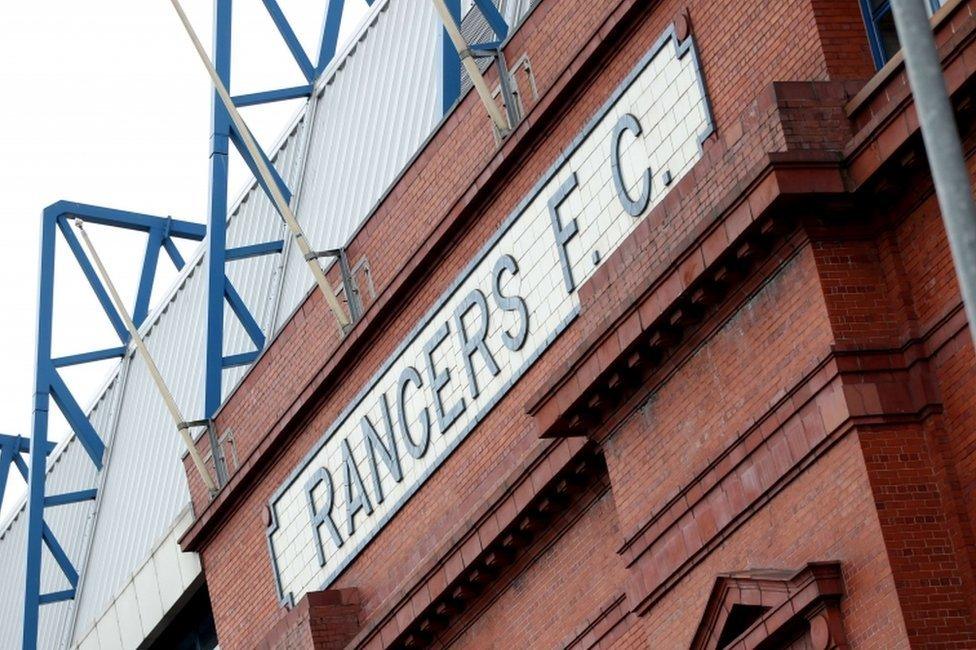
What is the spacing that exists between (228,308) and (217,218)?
6634 mm

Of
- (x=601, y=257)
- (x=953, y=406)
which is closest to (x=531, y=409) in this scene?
(x=601, y=257)

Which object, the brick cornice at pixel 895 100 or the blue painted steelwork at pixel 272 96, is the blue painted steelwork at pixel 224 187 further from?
the brick cornice at pixel 895 100

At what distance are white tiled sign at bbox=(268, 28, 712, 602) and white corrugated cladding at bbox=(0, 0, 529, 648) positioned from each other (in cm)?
320

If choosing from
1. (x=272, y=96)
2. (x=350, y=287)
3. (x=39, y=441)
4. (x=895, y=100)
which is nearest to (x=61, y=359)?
(x=39, y=441)

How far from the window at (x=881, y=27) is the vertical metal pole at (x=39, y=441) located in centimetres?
2483

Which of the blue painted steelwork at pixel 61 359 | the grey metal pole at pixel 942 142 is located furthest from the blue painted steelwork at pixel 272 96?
the grey metal pole at pixel 942 142

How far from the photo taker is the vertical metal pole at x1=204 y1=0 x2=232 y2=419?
32875 mm

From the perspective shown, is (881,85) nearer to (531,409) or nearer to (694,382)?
(694,382)

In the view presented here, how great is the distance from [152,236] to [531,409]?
72.7 feet

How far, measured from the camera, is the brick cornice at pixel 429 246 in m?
23.1

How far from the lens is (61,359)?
43.6 m

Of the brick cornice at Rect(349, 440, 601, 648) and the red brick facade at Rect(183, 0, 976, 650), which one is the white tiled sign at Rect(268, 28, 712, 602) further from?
the brick cornice at Rect(349, 440, 601, 648)

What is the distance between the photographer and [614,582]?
23156mm

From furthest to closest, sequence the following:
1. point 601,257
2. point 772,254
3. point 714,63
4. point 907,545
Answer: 1. point 601,257
2. point 714,63
3. point 772,254
4. point 907,545
